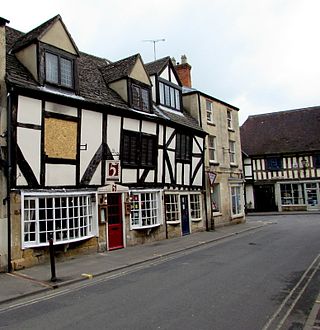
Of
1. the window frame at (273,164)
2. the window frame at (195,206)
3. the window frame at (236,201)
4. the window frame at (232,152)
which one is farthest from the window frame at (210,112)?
the window frame at (273,164)

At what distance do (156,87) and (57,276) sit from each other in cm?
1178

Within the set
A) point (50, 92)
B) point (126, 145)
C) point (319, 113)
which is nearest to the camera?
point (50, 92)

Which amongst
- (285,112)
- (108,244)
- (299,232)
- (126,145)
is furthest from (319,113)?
(108,244)

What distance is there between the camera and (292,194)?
33938 mm

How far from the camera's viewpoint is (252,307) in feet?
21.9

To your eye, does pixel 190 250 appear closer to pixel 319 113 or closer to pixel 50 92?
pixel 50 92

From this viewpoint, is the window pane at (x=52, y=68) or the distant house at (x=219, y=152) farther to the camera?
the distant house at (x=219, y=152)

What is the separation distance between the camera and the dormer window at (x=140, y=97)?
16.0 meters

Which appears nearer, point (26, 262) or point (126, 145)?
point (26, 262)

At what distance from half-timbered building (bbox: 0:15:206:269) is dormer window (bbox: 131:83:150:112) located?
5 cm

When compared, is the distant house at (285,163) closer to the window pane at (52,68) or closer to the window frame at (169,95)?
the window frame at (169,95)

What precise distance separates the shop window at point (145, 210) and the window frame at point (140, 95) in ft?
12.8

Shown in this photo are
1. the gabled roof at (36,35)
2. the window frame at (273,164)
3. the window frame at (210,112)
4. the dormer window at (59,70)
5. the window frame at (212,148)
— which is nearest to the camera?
the gabled roof at (36,35)

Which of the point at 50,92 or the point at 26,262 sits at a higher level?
the point at 50,92
